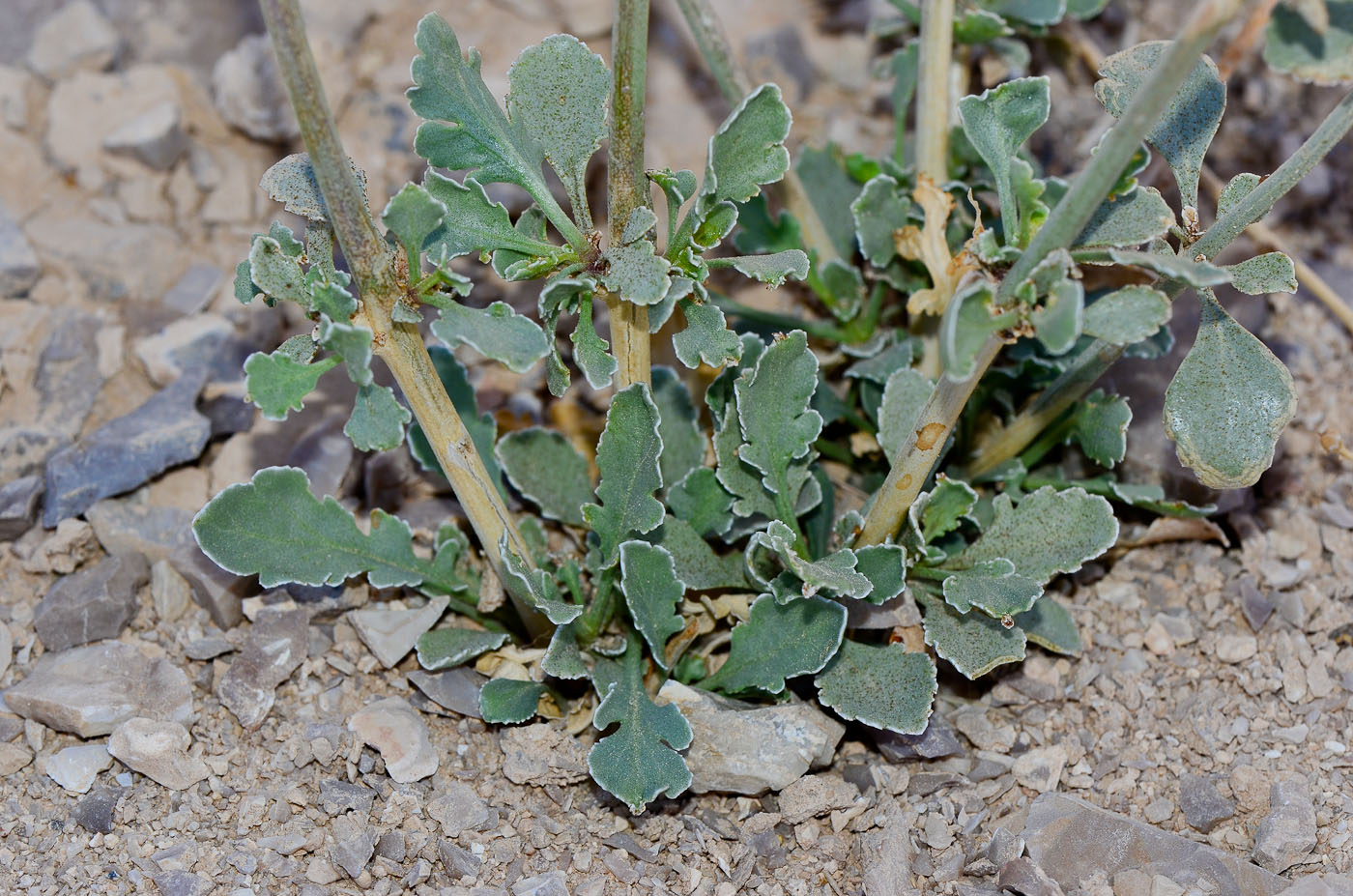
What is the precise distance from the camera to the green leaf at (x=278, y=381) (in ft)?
6.81

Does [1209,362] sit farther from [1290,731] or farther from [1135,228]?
[1290,731]

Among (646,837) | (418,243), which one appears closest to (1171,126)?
(418,243)

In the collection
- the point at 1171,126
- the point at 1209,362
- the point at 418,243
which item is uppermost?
the point at 418,243

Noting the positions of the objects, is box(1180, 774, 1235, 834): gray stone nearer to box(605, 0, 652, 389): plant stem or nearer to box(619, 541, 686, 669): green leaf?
box(619, 541, 686, 669): green leaf

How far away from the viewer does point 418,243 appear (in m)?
2.14

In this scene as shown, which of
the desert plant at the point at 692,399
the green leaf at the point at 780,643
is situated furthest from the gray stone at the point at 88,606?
the green leaf at the point at 780,643

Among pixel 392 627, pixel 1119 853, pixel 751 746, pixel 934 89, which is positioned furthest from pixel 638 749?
pixel 934 89

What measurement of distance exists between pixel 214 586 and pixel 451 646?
0.62 meters

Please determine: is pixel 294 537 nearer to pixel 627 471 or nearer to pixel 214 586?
pixel 214 586

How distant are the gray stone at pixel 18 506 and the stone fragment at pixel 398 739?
1040mm

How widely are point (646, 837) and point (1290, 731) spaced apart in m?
1.45

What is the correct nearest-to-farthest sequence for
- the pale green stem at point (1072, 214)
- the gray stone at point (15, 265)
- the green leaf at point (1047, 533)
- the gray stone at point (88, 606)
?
1. the pale green stem at point (1072, 214)
2. the green leaf at point (1047, 533)
3. the gray stone at point (88, 606)
4. the gray stone at point (15, 265)

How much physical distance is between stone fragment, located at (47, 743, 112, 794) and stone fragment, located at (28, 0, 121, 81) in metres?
2.55

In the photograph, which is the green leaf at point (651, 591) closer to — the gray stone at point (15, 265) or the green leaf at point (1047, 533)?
the green leaf at point (1047, 533)
